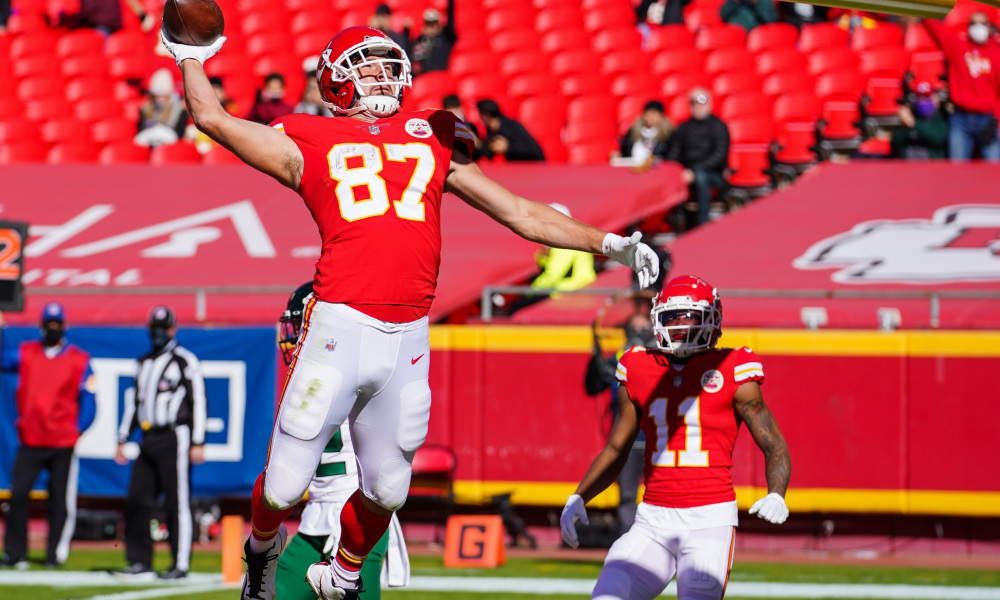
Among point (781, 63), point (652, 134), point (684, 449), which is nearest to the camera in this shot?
point (684, 449)

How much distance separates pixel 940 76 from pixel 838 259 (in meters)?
3.61

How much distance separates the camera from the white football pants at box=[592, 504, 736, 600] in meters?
5.70

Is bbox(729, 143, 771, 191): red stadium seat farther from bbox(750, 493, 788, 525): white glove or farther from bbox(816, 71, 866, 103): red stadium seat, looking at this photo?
bbox(750, 493, 788, 525): white glove

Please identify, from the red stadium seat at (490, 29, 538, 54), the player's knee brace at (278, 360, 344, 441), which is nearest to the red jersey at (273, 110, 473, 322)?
the player's knee brace at (278, 360, 344, 441)

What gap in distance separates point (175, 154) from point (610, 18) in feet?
17.3

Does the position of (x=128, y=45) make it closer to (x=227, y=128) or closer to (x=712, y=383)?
(x=712, y=383)

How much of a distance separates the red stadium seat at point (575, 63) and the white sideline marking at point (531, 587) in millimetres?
8183

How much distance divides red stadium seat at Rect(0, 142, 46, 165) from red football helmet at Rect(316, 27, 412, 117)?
13020mm

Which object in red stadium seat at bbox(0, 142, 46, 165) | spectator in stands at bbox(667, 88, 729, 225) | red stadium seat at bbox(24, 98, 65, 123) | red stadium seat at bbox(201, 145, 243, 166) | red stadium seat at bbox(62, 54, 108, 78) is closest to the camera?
spectator in stands at bbox(667, 88, 729, 225)

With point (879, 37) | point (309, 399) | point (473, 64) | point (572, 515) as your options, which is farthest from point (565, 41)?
point (309, 399)

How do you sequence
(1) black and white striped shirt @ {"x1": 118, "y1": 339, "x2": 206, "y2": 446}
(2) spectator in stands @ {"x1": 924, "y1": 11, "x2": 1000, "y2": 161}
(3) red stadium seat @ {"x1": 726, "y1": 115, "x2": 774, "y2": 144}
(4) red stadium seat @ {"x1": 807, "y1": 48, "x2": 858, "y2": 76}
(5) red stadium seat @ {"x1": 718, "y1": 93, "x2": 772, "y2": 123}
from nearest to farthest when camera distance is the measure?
(1) black and white striped shirt @ {"x1": 118, "y1": 339, "x2": 206, "y2": 446} → (2) spectator in stands @ {"x1": 924, "y1": 11, "x2": 1000, "y2": 161} → (3) red stadium seat @ {"x1": 726, "y1": 115, "x2": 774, "y2": 144} → (5) red stadium seat @ {"x1": 718, "y1": 93, "x2": 772, "y2": 123} → (4) red stadium seat @ {"x1": 807, "y1": 48, "x2": 858, "y2": 76}

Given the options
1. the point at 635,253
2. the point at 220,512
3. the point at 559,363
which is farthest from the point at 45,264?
the point at 635,253

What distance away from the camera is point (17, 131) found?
1744cm

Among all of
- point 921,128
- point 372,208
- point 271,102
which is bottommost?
point 372,208
